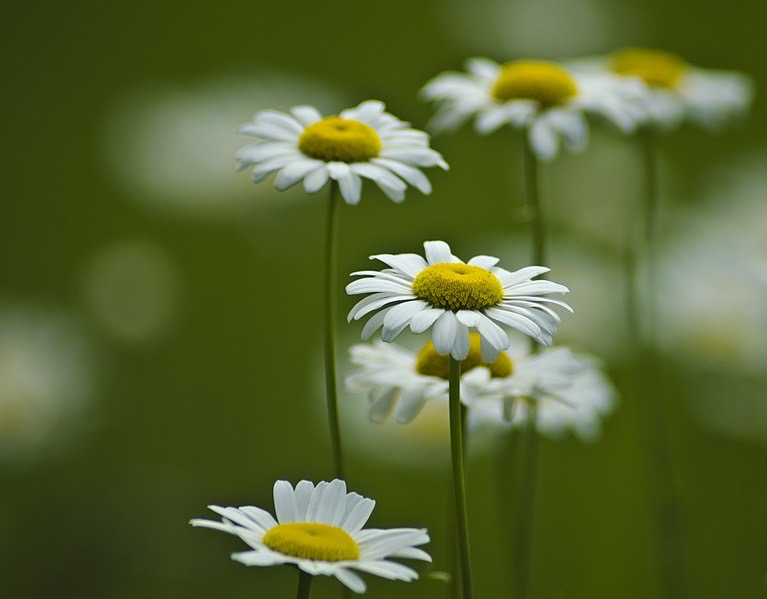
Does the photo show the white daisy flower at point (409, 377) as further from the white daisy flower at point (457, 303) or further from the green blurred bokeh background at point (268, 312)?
the green blurred bokeh background at point (268, 312)

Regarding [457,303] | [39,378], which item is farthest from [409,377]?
[39,378]

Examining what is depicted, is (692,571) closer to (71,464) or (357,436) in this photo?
(357,436)

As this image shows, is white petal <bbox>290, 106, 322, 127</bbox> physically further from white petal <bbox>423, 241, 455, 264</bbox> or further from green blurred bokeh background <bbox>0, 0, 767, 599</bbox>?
green blurred bokeh background <bbox>0, 0, 767, 599</bbox>

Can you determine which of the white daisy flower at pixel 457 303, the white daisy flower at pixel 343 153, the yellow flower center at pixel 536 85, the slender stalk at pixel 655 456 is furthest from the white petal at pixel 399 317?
the slender stalk at pixel 655 456

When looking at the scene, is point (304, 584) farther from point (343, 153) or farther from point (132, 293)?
point (132, 293)

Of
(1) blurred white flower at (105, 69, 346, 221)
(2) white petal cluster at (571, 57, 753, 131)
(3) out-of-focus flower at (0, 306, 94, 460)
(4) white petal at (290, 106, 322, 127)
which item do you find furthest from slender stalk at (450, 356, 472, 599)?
(1) blurred white flower at (105, 69, 346, 221)

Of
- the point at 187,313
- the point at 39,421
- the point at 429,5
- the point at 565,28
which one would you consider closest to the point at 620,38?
the point at 565,28
